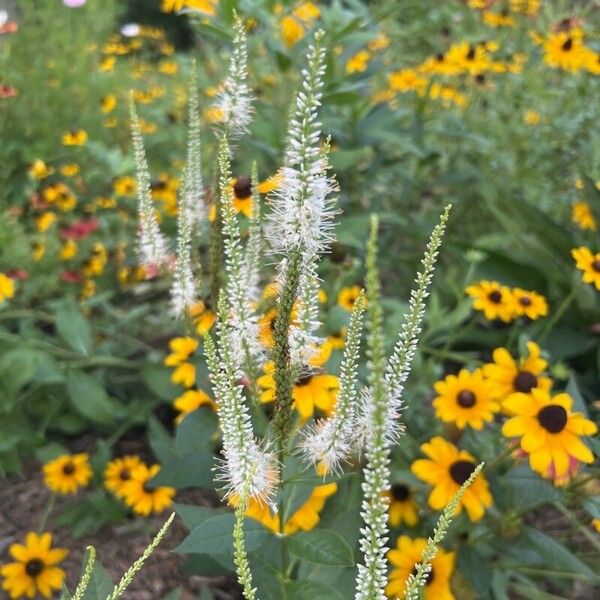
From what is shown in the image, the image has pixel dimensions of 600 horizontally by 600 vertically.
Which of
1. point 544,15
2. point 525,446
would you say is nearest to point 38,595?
point 525,446

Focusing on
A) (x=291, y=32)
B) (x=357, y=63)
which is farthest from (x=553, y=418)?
(x=357, y=63)

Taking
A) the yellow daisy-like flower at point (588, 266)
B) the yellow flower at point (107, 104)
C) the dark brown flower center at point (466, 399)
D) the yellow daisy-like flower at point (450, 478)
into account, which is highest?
the yellow daisy-like flower at point (588, 266)

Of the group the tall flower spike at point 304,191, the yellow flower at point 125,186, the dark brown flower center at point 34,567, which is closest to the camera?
the tall flower spike at point 304,191

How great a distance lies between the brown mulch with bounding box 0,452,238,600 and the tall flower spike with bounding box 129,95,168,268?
2.63 feet

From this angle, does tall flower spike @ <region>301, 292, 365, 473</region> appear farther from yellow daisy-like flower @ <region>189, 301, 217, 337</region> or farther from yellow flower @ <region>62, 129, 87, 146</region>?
yellow flower @ <region>62, 129, 87, 146</region>

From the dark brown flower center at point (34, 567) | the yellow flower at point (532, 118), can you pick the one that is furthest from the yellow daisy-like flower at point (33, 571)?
the yellow flower at point (532, 118)

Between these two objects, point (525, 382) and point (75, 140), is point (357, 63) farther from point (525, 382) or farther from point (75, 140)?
point (525, 382)

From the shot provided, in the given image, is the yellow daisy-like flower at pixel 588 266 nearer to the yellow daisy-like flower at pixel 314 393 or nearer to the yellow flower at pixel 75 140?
the yellow daisy-like flower at pixel 314 393

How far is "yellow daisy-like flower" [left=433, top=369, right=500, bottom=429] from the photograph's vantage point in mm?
1549

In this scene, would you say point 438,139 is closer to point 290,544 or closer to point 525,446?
point 525,446

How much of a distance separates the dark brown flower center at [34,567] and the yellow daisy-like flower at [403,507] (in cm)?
86

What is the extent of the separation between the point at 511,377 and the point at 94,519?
3.89ft

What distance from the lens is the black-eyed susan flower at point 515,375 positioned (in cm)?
153

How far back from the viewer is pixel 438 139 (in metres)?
3.23
